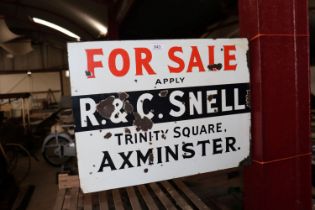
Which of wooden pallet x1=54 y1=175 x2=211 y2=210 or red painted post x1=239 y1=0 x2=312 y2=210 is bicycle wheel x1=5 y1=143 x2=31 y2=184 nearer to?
wooden pallet x1=54 y1=175 x2=211 y2=210

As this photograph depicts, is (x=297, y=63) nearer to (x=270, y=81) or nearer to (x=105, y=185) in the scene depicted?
(x=270, y=81)

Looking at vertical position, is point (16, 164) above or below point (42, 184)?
above

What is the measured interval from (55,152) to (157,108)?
4.35m

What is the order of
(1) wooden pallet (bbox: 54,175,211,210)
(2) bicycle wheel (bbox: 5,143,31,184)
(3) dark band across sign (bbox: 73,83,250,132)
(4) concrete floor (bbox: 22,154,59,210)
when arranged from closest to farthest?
(3) dark band across sign (bbox: 73,83,250,132)
(1) wooden pallet (bbox: 54,175,211,210)
(4) concrete floor (bbox: 22,154,59,210)
(2) bicycle wheel (bbox: 5,143,31,184)

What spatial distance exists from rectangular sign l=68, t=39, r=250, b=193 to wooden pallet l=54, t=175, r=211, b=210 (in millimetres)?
581

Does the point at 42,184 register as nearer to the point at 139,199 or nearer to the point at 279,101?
the point at 139,199

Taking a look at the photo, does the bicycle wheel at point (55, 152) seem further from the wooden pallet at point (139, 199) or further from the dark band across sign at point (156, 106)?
the dark band across sign at point (156, 106)

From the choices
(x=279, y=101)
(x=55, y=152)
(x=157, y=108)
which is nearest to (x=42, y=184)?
(x=55, y=152)

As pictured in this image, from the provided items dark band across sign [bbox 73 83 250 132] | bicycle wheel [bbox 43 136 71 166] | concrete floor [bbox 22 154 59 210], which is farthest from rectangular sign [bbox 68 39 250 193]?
bicycle wheel [bbox 43 136 71 166]

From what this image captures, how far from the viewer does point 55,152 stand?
17.2ft

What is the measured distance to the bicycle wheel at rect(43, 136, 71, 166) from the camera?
5340 millimetres

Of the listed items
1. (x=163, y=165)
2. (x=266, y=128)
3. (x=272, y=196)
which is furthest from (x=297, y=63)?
(x=163, y=165)

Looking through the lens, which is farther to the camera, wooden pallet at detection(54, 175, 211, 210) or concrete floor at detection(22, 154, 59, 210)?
concrete floor at detection(22, 154, 59, 210)

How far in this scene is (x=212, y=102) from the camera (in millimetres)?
1460
